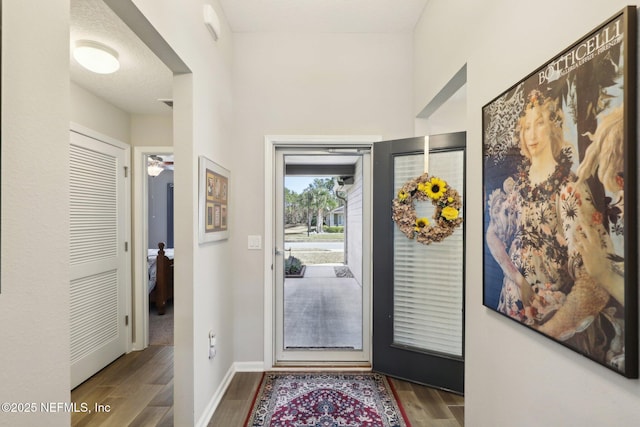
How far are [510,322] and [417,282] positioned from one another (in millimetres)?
1245

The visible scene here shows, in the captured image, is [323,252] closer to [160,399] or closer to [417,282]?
[417,282]

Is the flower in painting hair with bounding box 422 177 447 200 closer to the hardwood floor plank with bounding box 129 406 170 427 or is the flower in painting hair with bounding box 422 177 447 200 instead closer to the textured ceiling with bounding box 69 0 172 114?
the textured ceiling with bounding box 69 0 172 114

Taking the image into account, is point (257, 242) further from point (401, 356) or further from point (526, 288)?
point (526, 288)

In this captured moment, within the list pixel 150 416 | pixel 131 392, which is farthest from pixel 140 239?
pixel 150 416

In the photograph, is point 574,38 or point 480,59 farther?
point 480,59

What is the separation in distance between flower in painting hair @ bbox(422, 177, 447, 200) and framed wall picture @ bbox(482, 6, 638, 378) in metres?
1.06

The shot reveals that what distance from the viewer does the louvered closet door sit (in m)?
2.60

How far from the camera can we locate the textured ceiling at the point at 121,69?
6.13ft

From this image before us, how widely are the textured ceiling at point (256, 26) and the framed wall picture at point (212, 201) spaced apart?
1000 mm

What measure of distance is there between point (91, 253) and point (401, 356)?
2.87 m

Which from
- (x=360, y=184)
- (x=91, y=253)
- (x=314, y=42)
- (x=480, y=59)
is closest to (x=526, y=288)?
(x=480, y=59)

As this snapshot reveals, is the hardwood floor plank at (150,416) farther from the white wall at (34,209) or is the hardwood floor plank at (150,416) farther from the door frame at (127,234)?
the white wall at (34,209)

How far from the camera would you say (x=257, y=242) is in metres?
2.76

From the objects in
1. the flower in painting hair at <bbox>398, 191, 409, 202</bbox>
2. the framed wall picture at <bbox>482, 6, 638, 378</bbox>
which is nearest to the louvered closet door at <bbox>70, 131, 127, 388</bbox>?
the flower in painting hair at <bbox>398, 191, 409, 202</bbox>
